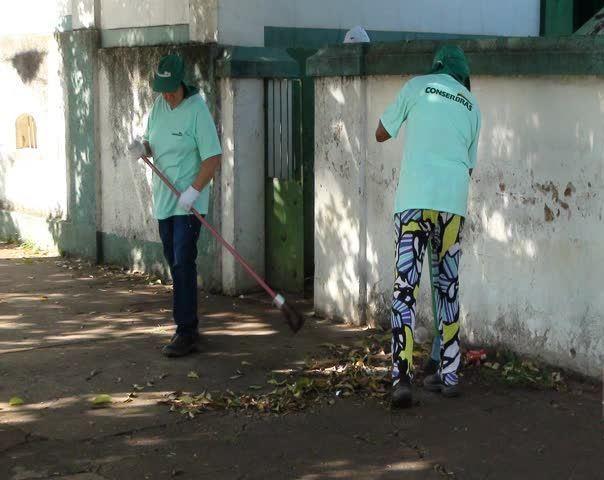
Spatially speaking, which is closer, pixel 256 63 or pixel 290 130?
pixel 256 63

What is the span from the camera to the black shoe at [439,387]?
6359 mm

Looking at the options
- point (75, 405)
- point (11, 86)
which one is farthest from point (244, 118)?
point (11, 86)

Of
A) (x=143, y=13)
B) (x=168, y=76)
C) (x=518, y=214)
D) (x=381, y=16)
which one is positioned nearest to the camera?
(x=518, y=214)

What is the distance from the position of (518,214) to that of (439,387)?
4.06ft

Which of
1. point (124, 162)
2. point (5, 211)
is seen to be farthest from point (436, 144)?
point (5, 211)

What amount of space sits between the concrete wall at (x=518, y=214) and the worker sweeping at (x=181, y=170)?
125cm

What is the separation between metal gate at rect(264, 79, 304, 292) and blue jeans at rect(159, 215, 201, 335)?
1934 millimetres

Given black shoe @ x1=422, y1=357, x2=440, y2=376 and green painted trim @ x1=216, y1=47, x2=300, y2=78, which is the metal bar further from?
black shoe @ x1=422, y1=357, x2=440, y2=376

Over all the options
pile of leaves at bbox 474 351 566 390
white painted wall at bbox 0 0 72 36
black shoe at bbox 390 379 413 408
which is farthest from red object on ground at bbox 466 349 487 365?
white painted wall at bbox 0 0 72 36

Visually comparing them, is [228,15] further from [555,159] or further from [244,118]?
[555,159]

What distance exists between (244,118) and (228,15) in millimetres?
890

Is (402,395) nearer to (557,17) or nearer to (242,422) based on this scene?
(242,422)

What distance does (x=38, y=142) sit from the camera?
1195 centimetres

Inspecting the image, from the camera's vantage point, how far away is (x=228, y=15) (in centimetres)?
912
